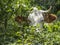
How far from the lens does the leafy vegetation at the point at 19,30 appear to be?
3822 millimetres

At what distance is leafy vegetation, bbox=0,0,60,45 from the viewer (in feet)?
12.5

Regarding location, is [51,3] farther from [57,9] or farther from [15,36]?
[15,36]

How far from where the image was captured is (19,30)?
4.29 m

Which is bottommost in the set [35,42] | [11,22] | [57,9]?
[35,42]

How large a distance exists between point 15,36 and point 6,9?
17.6 inches

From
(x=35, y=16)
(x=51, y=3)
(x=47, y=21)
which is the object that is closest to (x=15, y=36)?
(x=35, y=16)

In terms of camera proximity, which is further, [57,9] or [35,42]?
[57,9]

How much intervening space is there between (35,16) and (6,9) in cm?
134

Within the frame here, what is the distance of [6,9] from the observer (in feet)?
14.2

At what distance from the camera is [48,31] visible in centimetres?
409

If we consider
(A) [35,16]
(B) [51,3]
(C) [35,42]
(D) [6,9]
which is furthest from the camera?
(B) [51,3]

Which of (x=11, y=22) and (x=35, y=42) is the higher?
(x=11, y=22)

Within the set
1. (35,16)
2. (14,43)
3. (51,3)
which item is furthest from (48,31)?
(51,3)

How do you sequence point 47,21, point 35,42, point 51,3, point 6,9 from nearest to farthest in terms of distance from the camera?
point 35,42 → point 6,9 → point 47,21 → point 51,3
